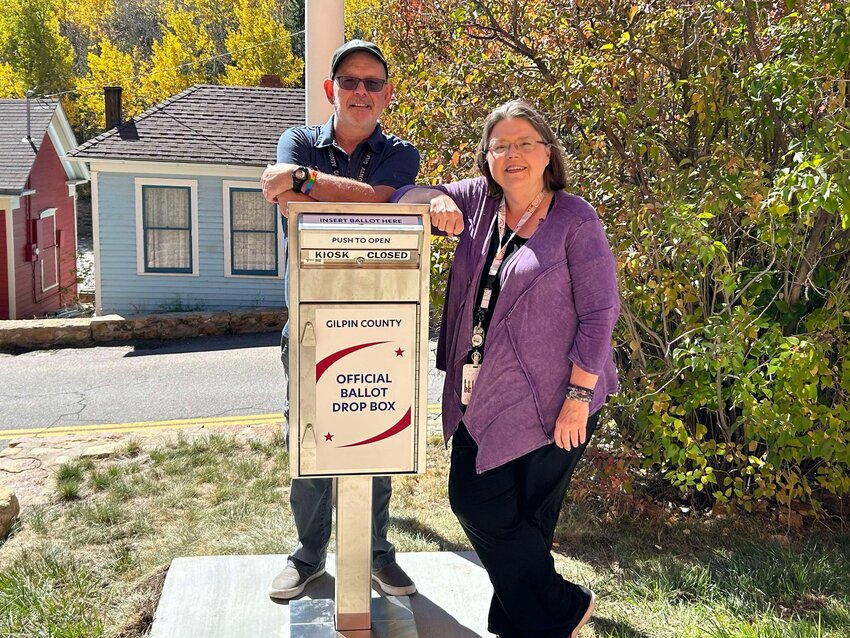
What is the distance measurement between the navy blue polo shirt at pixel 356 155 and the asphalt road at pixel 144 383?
563 cm

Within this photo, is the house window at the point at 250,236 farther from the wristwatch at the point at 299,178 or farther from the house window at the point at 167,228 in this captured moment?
the wristwatch at the point at 299,178

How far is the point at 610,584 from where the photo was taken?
3.95 m

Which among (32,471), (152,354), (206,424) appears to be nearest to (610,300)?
(32,471)

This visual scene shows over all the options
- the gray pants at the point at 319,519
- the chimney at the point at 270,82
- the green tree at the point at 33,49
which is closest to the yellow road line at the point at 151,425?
the gray pants at the point at 319,519

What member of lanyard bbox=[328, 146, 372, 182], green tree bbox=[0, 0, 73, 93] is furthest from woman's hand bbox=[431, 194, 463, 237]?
green tree bbox=[0, 0, 73, 93]

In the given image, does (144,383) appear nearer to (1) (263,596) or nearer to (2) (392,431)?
(1) (263,596)

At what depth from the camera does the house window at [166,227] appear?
658 inches

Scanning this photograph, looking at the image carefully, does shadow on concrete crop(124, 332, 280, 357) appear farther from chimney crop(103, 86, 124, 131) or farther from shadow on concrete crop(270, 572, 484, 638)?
shadow on concrete crop(270, 572, 484, 638)

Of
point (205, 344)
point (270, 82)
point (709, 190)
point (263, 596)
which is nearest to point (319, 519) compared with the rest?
point (263, 596)

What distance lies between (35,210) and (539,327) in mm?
20940

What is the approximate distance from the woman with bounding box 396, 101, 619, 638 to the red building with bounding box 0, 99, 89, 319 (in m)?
18.3

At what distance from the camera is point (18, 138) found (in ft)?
68.5

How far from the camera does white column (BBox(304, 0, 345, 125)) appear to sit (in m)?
4.46

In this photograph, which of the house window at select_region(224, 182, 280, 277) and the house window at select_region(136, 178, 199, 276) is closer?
the house window at select_region(136, 178, 199, 276)
